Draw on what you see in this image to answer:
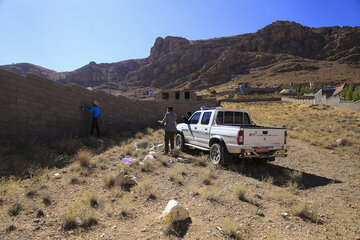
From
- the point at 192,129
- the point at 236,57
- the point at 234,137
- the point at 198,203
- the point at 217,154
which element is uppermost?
the point at 236,57

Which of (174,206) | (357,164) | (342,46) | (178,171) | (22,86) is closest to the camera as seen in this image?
(174,206)

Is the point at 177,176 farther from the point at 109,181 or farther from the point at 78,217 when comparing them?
the point at 78,217

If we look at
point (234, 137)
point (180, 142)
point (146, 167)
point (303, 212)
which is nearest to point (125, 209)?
point (146, 167)

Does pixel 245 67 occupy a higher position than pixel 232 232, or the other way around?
pixel 245 67

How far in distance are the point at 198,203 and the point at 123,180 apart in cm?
202

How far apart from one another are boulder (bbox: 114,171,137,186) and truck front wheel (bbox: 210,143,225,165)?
9.44 feet

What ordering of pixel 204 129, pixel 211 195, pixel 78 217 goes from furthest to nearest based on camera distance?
pixel 204 129 < pixel 211 195 < pixel 78 217

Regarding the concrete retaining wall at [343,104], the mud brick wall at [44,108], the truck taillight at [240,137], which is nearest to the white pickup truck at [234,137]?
the truck taillight at [240,137]

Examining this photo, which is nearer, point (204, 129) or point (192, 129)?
point (204, 129)

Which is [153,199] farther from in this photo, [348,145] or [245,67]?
[245,67]

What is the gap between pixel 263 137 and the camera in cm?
665

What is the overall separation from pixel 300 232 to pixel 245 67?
124 metres

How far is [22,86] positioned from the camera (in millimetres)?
7324

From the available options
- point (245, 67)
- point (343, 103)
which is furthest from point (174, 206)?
point (245, 67)
